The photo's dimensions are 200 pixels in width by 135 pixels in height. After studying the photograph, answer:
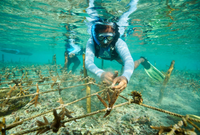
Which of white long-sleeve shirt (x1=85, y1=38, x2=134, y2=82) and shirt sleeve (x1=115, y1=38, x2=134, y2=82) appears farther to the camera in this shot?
white long-sleeve shirt (x1=85, y1=38, x2=134, y2=82)

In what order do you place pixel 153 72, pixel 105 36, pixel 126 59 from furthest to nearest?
pixel 153 72 < pixel 105 36 < pixel 126 59

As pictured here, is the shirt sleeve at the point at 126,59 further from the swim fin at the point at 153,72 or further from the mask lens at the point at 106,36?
the swim fin at the point at 153,72

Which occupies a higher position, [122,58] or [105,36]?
[105,36]

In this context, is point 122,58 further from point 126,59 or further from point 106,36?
point 106,36

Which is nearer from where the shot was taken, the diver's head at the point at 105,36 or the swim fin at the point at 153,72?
the diver's head at the point at 105,36

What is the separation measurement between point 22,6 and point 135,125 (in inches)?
475

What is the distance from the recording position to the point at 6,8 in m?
8.10

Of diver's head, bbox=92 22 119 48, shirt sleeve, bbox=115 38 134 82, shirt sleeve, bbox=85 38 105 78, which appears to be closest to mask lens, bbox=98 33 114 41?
diver's head, bbox=92 22 119 48

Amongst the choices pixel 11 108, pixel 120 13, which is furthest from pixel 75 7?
pixel 11 108

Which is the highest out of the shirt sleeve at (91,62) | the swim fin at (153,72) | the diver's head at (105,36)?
the diver's head at (105,36)

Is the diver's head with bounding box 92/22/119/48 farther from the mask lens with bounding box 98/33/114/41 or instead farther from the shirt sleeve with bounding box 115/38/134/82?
the shirt sleeve with bounding box 115/38/134/82

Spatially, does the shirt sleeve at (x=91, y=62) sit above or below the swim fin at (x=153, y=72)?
above

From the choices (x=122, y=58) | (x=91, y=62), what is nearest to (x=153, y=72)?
(x=122, y=58)

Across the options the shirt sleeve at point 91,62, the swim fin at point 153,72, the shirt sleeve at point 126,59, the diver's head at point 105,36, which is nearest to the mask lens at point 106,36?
the diver's head at point 105,36
